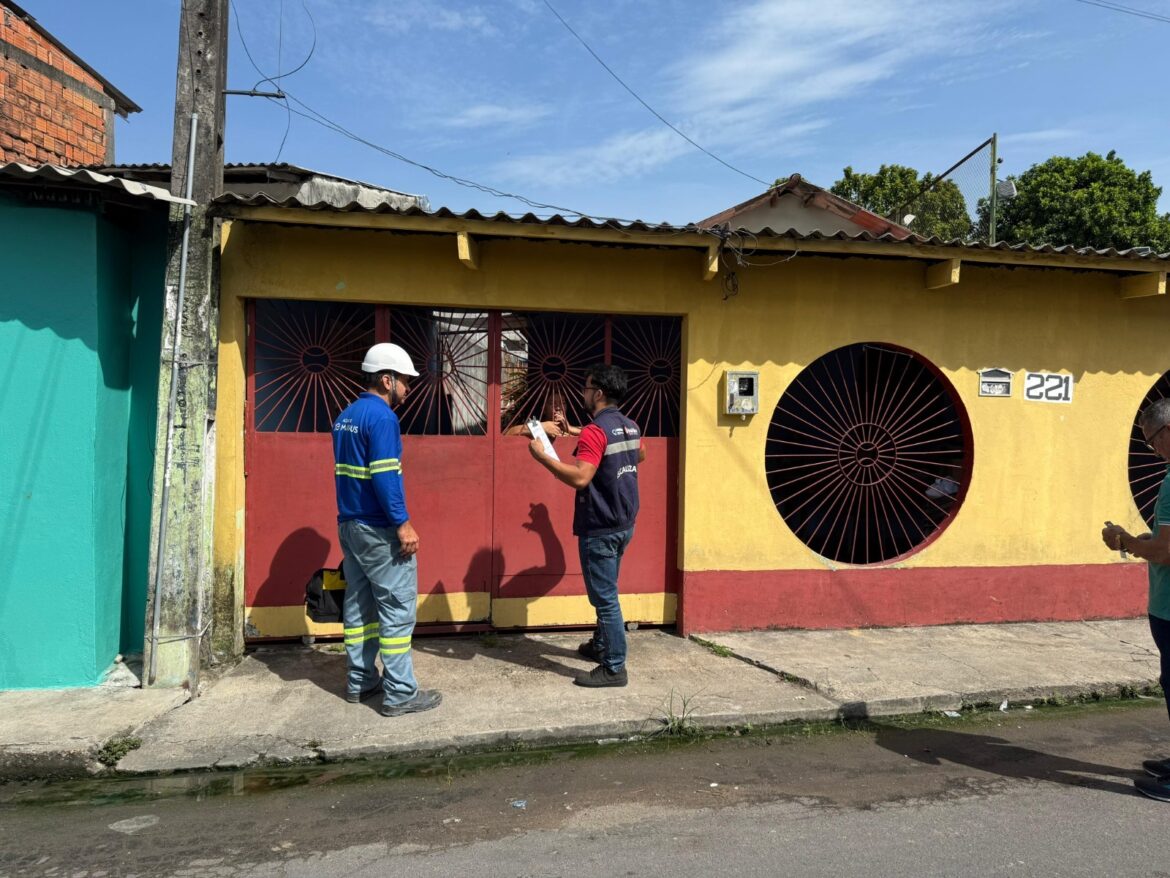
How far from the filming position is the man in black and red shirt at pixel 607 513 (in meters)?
4.41

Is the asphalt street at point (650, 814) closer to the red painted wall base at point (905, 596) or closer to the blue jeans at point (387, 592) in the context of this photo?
the blue jeans at point (387, 592)

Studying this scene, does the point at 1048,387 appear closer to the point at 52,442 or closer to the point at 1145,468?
the point at 1145,468

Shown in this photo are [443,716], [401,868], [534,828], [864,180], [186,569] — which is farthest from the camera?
[864,180]

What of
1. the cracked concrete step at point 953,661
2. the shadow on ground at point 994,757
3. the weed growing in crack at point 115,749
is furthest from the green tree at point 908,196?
the weed growing in crack at point 115,749

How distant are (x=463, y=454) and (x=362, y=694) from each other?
179cm

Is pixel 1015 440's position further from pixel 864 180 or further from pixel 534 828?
pixel 864 180

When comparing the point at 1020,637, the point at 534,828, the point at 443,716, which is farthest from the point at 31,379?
the point at 1020,637

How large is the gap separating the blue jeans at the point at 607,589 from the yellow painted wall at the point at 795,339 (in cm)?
121

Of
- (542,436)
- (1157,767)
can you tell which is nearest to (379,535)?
(542,436)

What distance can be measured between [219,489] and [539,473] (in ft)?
7.03

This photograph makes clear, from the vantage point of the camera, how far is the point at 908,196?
19953 mm

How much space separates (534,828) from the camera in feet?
10.2

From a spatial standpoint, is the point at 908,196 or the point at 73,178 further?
the point at 908,196

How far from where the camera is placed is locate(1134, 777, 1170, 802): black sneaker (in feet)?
10.9
